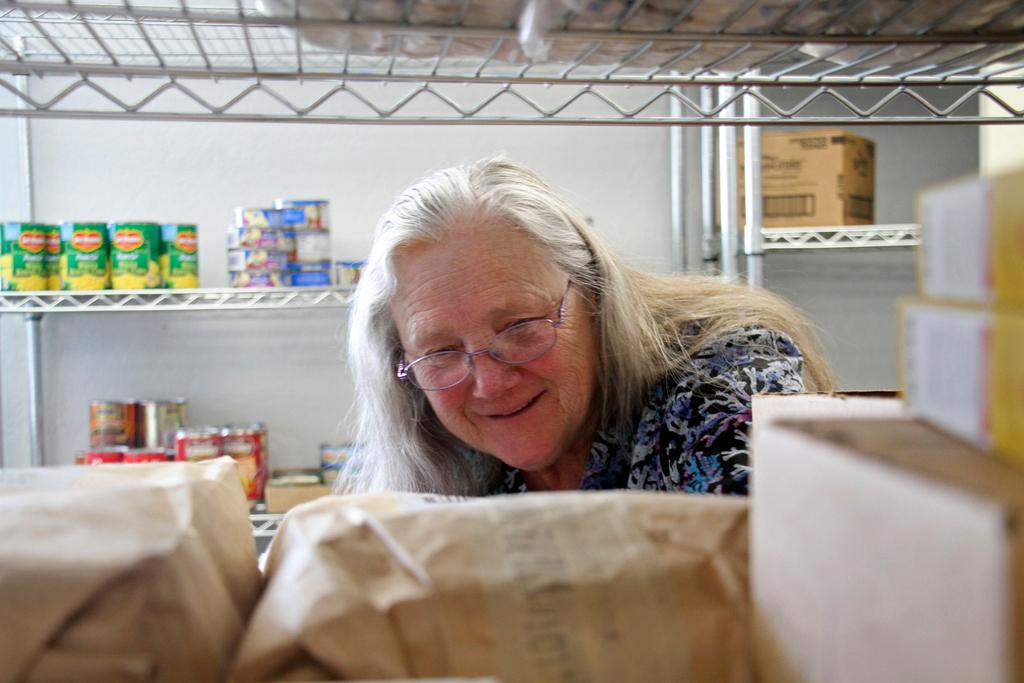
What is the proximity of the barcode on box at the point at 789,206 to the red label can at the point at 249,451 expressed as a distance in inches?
58.0

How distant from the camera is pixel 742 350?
1.07 meters

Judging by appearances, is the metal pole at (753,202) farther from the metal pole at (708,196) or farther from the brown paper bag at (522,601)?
the brown paper bag at (522,601)

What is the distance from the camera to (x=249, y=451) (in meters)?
2.27

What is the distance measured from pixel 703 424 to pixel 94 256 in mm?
1862

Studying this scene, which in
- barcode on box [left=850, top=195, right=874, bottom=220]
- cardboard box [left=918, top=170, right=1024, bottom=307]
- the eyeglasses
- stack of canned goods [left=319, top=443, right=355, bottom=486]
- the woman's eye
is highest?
barcode on box [left=850, top=195, right=874, bottom=220]

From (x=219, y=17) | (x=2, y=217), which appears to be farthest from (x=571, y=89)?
(x=219, y=17)

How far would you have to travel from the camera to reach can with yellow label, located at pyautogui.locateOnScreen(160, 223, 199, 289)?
2301mm

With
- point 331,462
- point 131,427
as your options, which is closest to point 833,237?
point 331,462

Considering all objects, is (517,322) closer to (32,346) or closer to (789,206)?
(789,206)

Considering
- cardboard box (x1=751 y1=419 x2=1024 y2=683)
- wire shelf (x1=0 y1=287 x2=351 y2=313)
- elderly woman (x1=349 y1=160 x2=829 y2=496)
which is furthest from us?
wire shelf (x1=0 y1=287 x2=351 y2=313)

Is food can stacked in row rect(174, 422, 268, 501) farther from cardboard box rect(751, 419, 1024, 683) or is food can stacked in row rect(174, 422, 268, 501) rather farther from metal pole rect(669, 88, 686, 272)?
cardboard box rect(751, 419, 1024, 683)

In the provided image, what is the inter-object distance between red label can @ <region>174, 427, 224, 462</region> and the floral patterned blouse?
1.37m

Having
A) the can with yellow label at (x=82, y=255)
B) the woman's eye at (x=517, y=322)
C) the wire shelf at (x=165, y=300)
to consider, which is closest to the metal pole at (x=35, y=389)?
the wire shelf at (x=165, y=300)

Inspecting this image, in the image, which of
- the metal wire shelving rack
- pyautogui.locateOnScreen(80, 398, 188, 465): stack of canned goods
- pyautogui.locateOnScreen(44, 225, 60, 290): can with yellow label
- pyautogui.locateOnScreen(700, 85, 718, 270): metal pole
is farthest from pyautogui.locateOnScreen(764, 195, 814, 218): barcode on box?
pyautogui.locateOnScreen(44, 225, 60, 290): can with yellow label
